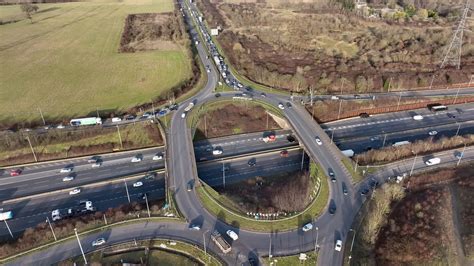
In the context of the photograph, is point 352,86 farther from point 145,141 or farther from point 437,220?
point 145,141

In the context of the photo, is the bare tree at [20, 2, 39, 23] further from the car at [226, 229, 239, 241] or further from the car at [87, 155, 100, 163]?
the car at [226, 229, 239, 241]

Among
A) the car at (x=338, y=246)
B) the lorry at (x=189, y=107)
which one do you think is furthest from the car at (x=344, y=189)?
the lorry at (x=189, y=107)

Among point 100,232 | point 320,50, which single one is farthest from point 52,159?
point 320,50

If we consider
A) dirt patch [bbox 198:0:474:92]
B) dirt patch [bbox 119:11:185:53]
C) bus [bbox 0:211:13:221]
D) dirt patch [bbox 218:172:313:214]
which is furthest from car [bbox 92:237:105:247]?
dirt patch [bbox 119:11:185:53]

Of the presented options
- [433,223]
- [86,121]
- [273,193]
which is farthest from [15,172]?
[433,223]

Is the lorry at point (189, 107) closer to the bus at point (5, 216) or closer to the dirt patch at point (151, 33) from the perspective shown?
the bus at point (5, 216)

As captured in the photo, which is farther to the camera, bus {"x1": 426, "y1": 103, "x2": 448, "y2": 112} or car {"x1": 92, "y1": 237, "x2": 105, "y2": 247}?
bus {"x1": 426, "y1": 103, "x2": 448, "y2": 112}
